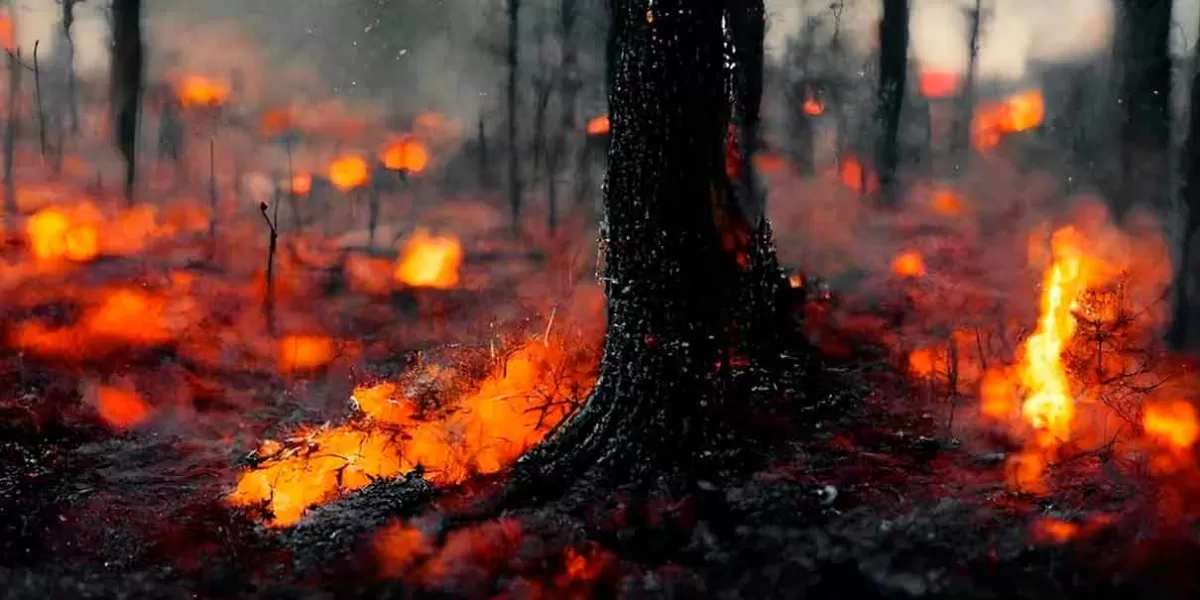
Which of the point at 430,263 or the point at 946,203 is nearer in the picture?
the point at 430,263

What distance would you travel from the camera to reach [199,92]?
140 ft

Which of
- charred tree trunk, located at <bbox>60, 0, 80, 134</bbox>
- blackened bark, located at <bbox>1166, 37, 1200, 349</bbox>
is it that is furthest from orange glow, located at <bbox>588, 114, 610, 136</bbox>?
blackened bark, located at <bbox>1166, 37, 1200, 349</bbox>

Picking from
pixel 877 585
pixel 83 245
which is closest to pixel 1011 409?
pixel 877 585

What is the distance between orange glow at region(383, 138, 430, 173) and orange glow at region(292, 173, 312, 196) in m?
3.80

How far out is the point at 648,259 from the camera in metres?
7.20

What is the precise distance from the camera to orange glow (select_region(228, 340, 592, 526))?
773 centimetres

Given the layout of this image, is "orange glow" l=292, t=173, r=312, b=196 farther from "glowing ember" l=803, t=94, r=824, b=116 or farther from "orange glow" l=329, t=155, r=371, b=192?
"glowing ember" l=803, t=94, r=824, b=116

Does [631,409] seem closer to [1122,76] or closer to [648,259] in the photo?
[648,259]

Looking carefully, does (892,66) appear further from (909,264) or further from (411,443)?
(411,443)

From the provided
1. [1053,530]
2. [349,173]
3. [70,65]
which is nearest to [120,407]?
[1053,530]

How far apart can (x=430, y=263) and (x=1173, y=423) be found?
1565cm

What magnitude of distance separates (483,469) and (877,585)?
3.48 m

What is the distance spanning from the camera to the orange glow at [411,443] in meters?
7.73

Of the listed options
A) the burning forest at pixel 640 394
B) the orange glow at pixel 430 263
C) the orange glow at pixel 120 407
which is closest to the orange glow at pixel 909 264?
the burning forest at pixel 640 394
